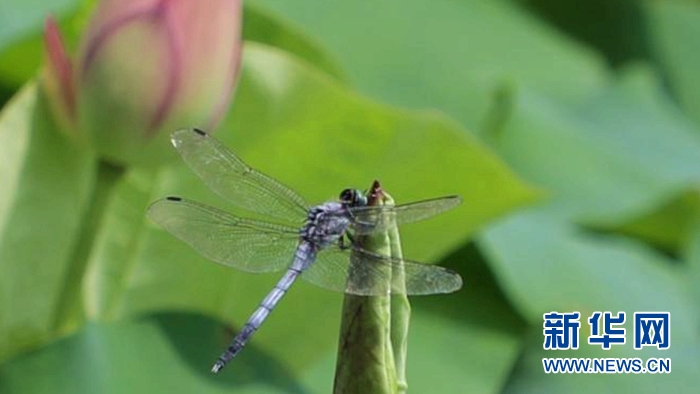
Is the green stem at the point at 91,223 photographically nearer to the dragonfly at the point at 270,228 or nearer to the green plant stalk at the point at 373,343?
the dragonfly at the point at 270,228

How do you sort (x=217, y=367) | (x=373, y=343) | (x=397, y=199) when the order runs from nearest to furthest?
1. (x=373, y=343)
2. (x=217, y=367)
3. (x=397, y=199)

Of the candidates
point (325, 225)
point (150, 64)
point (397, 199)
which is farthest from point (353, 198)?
point (397, 199)

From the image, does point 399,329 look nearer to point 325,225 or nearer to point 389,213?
point 389,213

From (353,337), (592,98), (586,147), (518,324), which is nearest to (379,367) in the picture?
(353,337)

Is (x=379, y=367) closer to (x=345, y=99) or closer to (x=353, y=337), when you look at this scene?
(x=353, y=337)

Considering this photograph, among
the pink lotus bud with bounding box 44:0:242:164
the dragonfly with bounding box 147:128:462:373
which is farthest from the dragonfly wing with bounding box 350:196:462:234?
the pink lotus bud with bounding box 44:0:242:164

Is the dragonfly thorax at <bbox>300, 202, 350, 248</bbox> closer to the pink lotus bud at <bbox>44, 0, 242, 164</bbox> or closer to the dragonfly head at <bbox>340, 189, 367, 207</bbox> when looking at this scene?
the dragonfly head at <bbox>340, 189, 367, 207</bbox>
